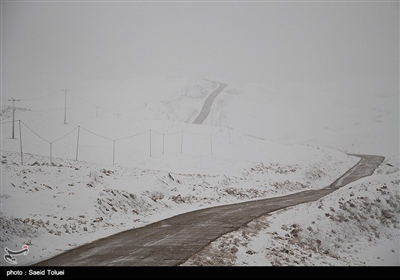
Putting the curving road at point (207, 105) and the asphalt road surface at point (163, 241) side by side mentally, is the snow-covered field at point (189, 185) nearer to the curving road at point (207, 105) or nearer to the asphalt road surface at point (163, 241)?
the asphalt road surface at point (163, 241)

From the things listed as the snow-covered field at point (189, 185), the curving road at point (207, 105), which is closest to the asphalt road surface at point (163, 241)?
the snow-covered field at point (189, 185)

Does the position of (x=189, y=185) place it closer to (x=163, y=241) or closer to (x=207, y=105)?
(x=163, y=241)

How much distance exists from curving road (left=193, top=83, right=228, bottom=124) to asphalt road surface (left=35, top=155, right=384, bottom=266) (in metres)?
95.6

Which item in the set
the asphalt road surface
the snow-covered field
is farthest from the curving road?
the asphalt road surface

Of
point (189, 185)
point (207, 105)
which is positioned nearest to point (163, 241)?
point (189, 185)

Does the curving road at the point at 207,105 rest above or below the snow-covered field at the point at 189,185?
above

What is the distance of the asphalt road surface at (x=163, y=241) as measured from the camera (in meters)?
10.9

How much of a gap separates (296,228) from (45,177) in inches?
664

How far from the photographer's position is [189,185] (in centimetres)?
2928

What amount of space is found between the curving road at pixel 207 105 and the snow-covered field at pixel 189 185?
31.0 meters

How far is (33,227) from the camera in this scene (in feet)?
45.9

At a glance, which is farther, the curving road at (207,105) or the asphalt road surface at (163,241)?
the curving road at (207,105)

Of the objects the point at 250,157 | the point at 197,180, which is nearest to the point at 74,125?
the point at 250,157

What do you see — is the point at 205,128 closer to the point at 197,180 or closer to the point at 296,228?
the point at 197,180
